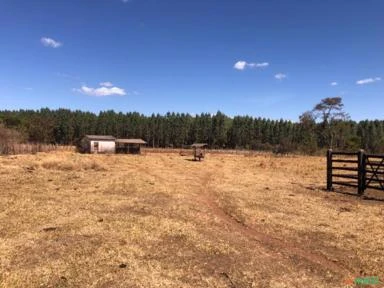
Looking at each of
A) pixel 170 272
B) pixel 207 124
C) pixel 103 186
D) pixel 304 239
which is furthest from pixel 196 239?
pixel 207 124

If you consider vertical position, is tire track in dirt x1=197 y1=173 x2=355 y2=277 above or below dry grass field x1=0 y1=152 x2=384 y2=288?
below

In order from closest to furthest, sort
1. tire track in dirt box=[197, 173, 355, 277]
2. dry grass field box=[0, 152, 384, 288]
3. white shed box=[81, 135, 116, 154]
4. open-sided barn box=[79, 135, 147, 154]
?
dry grass field box=[0, 152, 384, 288], tire track in dirt box=[197, 173, 355, 277], white shed box=[81, 135, 116, 154], open-sided barn box=[79, 135, 147, 154]

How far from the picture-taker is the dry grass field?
6.35m

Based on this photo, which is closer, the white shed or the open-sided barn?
the white shed

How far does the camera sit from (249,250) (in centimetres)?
791

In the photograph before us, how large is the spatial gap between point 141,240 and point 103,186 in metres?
9.16

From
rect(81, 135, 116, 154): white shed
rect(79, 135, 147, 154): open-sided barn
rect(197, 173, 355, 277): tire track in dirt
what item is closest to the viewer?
rect(197, 173, 355, 277): tire track in dirt

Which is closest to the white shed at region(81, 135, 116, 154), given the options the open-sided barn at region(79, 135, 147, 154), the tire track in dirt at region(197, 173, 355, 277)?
the open-sided barn at region(79, 135, 147, 154)

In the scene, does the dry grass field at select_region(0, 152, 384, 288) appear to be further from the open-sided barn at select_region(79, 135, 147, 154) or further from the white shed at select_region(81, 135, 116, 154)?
the open-sided barn at select_region(79, 135, 147, 154)

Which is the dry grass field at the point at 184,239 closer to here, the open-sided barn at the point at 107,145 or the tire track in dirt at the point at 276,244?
the tire track in dirt at the point at 276,244

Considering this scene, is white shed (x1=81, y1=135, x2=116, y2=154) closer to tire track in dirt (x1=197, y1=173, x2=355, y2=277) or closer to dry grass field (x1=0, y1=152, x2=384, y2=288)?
→ dry grass field (x1=0, y1=152, x2=384, y2=288)

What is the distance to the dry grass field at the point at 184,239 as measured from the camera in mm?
6348

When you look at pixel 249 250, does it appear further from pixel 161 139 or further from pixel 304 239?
pixel 161 139

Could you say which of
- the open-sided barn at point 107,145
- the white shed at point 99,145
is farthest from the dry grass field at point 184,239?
the open-sided barn at point 107,145
